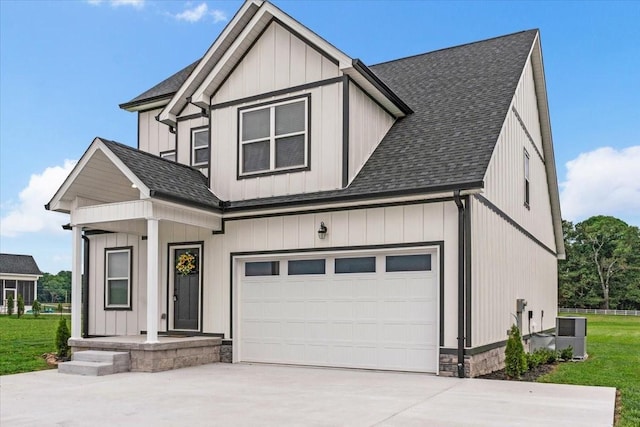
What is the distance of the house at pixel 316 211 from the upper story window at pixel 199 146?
5 centimetres

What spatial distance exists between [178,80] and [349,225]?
806cm

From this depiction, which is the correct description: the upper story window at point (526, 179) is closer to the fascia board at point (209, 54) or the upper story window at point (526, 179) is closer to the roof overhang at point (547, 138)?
the roof overhang at point (547, 138)

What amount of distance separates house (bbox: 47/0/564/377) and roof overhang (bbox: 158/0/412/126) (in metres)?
0.03

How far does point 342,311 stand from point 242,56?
5790mm

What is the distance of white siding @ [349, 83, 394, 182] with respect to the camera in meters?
11.2

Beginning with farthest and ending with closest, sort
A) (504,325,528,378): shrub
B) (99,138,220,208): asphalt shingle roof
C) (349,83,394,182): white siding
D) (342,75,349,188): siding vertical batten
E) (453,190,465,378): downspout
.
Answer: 1. (349,83,394,182): white siding
2. (342,75,349,188): siding vertical batten
3. (99,138,220,208): asphalt shingle roof
4. (504,325,528,378): shrub
5. (453,190,465,378): downspout

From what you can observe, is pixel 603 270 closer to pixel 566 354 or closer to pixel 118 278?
pixel 566 354

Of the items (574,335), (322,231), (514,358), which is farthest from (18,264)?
(514,358)

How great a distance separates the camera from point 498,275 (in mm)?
11219

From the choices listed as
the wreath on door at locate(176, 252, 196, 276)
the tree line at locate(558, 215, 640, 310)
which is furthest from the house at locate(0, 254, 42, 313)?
the tree line at locate(558, 215, 640, 310)

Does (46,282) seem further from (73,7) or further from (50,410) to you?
(50,410)

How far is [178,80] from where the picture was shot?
1611 cm

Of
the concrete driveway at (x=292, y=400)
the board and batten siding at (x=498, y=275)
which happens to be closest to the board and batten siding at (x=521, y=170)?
the board and batten siding at (x=498, y=275)

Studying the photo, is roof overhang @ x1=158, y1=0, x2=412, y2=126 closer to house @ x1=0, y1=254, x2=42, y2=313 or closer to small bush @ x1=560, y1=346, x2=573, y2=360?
small bush @ x1=560, y1=346, x2=573, y2=360
